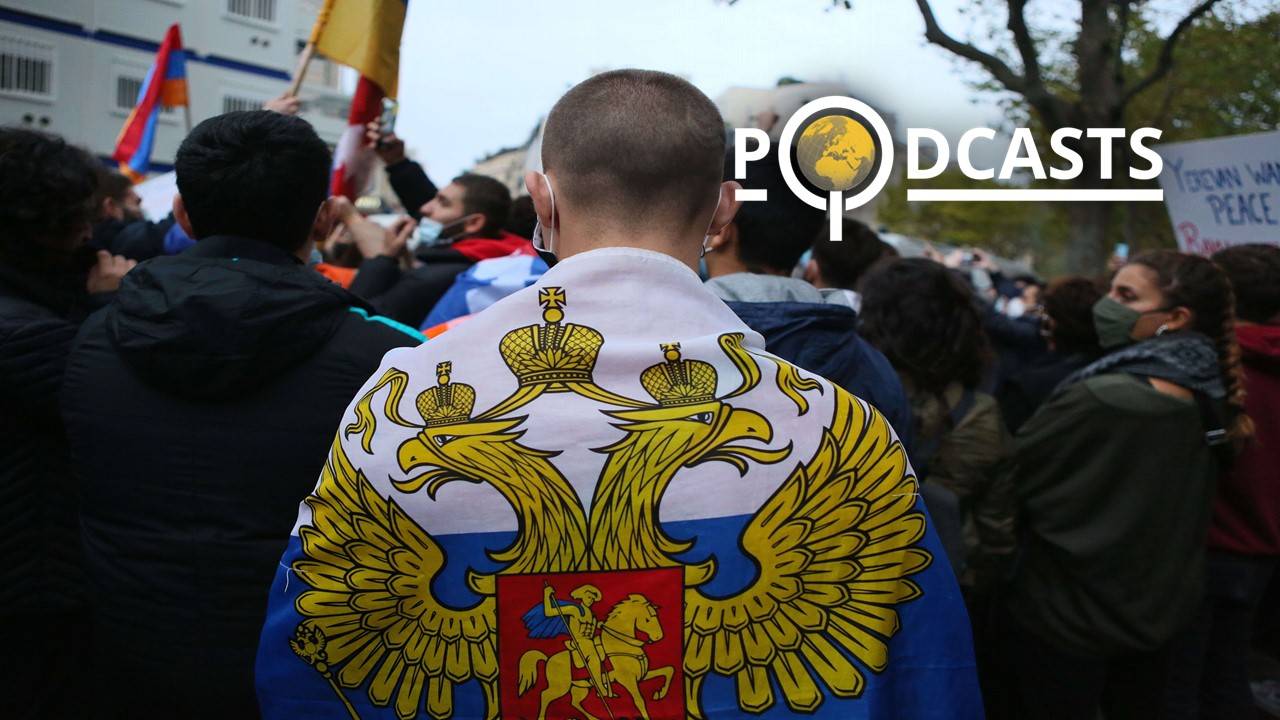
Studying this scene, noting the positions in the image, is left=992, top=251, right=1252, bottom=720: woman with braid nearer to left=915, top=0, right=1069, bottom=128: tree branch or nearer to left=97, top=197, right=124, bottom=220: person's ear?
left=97, top=197, right=124, bottom=220: person's ear

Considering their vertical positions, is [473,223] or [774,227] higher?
[774,227]

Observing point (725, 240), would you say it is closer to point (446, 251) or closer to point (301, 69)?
point (446, 251)

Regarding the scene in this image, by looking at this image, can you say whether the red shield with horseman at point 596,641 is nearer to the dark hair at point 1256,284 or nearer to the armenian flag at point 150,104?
the dark hair at point 1256,284

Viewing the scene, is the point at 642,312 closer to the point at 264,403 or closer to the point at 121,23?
the point at 264,403

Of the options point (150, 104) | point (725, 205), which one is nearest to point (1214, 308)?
point (725, 205)

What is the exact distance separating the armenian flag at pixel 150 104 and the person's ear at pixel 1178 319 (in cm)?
765

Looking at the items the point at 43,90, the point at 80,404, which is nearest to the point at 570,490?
the point at 80,404

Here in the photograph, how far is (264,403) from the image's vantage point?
204 cm

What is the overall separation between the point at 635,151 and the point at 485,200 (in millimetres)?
3364

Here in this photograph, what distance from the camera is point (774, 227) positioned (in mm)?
2754

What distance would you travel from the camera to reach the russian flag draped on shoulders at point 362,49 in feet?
15.6

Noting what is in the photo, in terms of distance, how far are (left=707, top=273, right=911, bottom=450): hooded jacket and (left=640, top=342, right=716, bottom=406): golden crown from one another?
1125 mm

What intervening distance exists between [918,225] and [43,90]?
34.1 meters

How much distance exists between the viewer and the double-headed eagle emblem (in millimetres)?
1366
